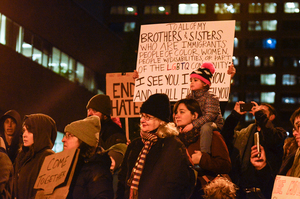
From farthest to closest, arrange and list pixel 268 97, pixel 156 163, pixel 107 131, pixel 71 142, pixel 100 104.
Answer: pixel 268 97 → pixel 100 104 → pixel 107 131 → pixel 71 142 → pixel 156 163

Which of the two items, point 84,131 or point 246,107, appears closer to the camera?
point 84,131

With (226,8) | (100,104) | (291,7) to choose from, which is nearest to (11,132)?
(100,104)

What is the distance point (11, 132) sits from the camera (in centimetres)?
823

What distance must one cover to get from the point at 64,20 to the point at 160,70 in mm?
23023

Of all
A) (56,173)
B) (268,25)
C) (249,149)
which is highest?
(268,25)

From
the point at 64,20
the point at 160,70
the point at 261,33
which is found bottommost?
the point at 160,70

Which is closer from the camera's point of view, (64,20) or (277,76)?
(64,20)

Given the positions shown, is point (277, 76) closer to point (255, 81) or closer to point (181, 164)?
point (255, 81)

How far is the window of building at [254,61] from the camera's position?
80.4 metres

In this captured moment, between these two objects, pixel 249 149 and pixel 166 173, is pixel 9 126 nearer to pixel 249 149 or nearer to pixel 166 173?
pixel 249 149

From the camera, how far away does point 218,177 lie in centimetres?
553

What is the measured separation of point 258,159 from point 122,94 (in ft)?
12.5

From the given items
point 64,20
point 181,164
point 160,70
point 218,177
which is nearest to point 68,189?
point 181,164

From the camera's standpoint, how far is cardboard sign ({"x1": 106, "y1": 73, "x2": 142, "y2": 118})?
8.70 metres
